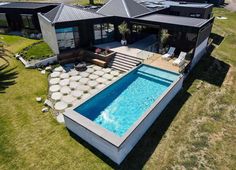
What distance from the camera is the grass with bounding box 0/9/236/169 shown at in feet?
32.1

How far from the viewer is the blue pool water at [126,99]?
12.0 metres

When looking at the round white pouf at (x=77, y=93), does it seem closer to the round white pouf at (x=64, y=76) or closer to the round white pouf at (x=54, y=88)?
the round white pouf at (x=54, y=88)

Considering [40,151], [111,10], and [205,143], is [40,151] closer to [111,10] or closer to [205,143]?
[205,143]

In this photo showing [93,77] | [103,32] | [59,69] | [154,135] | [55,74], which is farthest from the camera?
[103,32]

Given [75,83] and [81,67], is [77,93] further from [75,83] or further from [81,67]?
[81,67]

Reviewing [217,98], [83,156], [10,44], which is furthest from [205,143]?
[10,44]

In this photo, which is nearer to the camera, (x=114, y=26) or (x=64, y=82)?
(x=64, y=82)

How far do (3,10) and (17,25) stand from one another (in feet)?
8.86

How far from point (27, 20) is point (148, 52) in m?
19.7

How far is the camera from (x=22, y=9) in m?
27.1

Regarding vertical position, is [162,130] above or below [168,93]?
below

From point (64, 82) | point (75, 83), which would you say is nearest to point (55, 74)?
point (64, 82)

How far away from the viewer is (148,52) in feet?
64.4

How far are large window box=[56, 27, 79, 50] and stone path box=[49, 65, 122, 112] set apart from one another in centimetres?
282
